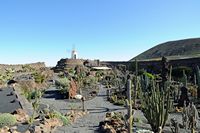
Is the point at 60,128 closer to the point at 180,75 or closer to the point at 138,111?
the point at 138,111

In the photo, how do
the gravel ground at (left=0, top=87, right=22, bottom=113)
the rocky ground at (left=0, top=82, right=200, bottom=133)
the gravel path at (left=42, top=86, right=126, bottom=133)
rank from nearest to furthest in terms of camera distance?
1. the gravel path at (left=42, top=86, right=126, bottom=133)
2. the rocky ground at (left=0, top=82, right=200, bottom=133)
3. the gravel ground at (left=0, top=87, right=22, bottom=113)

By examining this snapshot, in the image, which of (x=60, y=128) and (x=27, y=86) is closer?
(x=60, y=128)

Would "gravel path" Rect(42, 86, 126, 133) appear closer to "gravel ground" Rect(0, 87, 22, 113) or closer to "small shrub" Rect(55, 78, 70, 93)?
"small shrub" Rect(55, 78, 70, 93)

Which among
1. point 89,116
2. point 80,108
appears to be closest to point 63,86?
point 80,108

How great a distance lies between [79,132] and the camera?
12680 mm

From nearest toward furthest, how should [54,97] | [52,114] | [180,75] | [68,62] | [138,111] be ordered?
[52,114], [138,111], [54,97], [180,75], [68,62]

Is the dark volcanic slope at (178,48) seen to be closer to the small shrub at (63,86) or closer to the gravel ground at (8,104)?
the small shrub at (63,86)

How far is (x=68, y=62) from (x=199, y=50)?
123 feet

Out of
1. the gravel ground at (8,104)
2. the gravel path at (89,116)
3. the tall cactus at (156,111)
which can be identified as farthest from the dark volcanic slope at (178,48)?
the tall cactus at (156,111)

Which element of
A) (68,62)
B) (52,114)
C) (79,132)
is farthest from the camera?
(68,62)

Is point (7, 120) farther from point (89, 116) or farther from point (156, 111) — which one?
point (89, 116)

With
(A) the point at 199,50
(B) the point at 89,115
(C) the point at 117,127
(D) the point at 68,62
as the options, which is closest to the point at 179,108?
(B) the point at 89,115

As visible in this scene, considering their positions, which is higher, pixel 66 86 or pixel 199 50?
pixel 199 50

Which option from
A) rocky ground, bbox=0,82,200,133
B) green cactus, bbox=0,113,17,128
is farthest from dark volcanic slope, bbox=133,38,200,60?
green cactus, bbox=0,113,17,128
